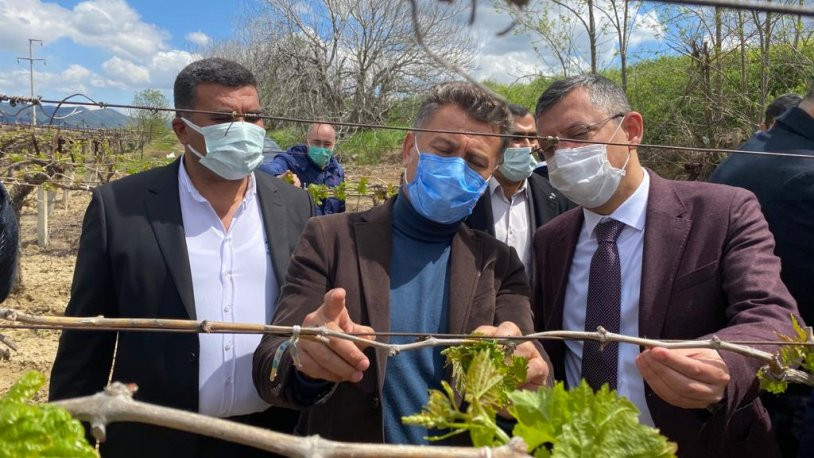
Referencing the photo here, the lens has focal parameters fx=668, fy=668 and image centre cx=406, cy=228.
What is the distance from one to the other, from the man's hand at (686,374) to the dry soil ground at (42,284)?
3.67 meters

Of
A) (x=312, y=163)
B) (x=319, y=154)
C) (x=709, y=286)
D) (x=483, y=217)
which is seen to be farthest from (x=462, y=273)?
(x=312, y=163)

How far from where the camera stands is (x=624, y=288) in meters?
1.91

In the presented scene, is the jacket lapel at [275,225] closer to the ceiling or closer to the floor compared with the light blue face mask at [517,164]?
closer to the floor

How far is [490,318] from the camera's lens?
5.88 ft

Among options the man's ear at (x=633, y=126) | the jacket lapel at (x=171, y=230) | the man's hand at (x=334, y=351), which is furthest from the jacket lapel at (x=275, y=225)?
the man's ear at (x=633, y=126)

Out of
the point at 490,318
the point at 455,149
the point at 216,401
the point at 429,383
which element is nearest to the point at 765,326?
the point at 490,318

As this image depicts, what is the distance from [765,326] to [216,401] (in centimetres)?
156

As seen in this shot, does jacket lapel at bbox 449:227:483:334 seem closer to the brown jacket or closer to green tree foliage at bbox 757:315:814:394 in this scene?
the brown jacket

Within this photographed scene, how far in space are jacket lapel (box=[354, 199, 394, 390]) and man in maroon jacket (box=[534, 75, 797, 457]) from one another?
0.54m

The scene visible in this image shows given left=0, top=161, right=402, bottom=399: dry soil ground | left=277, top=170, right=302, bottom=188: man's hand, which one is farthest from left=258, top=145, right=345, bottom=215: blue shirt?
left=0, top=161, right=402, bottom=399: dry soil ground

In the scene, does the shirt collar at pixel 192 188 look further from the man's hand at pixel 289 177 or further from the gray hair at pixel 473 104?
the man's hand at pixel 289 177

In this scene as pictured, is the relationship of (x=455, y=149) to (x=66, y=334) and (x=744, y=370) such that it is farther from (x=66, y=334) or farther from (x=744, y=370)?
(x=66, y=334)

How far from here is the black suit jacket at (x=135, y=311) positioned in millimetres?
2070

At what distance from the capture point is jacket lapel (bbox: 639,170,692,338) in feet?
5.87
